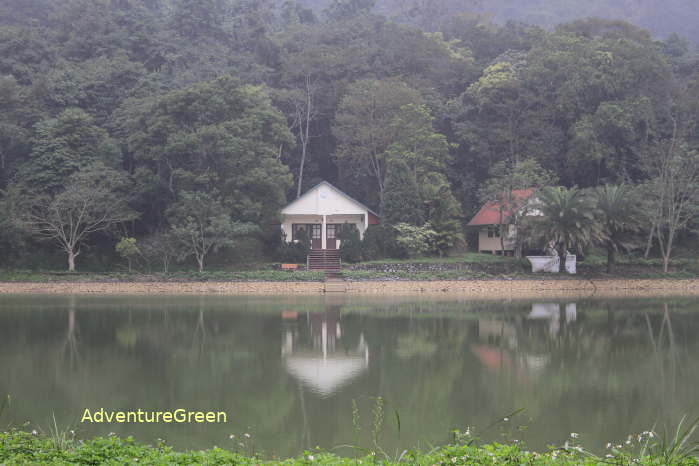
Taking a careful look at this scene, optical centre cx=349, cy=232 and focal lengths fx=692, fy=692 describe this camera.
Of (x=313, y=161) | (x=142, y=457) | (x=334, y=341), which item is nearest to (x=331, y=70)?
(x=313, y=161)

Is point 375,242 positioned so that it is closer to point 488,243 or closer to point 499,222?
point 499,222

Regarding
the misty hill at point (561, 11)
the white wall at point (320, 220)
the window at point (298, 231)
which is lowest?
the window at point (298, 231)

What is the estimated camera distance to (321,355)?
15352mm

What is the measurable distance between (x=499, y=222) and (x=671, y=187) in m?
8.80

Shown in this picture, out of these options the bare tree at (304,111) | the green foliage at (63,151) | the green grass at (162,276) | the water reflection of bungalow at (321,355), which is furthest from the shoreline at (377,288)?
the bare tree at (304,111)

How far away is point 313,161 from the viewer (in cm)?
4950

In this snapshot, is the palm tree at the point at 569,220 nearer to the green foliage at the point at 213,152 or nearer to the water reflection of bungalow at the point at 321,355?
the green foliage at the point at 213,152

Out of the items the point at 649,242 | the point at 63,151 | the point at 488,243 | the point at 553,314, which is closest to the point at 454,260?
the point at 488,243

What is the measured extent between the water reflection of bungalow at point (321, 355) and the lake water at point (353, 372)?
5 cm

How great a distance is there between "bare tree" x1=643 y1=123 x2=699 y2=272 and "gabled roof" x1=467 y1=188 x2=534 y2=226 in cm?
622

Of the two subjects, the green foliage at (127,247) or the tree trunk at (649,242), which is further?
the tree trunk at (649,242)

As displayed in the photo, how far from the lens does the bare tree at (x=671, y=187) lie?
34656mm

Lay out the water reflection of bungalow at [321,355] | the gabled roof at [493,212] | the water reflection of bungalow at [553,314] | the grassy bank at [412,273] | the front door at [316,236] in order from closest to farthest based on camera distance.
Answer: the water reflection of bungalow at [321,355]
the water reflection of bungalow at [553,314]
the grassy bank at [412,273]
the gabled roof at [493,212]
the front door at [316,236]

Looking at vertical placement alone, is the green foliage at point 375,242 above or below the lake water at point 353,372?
above
